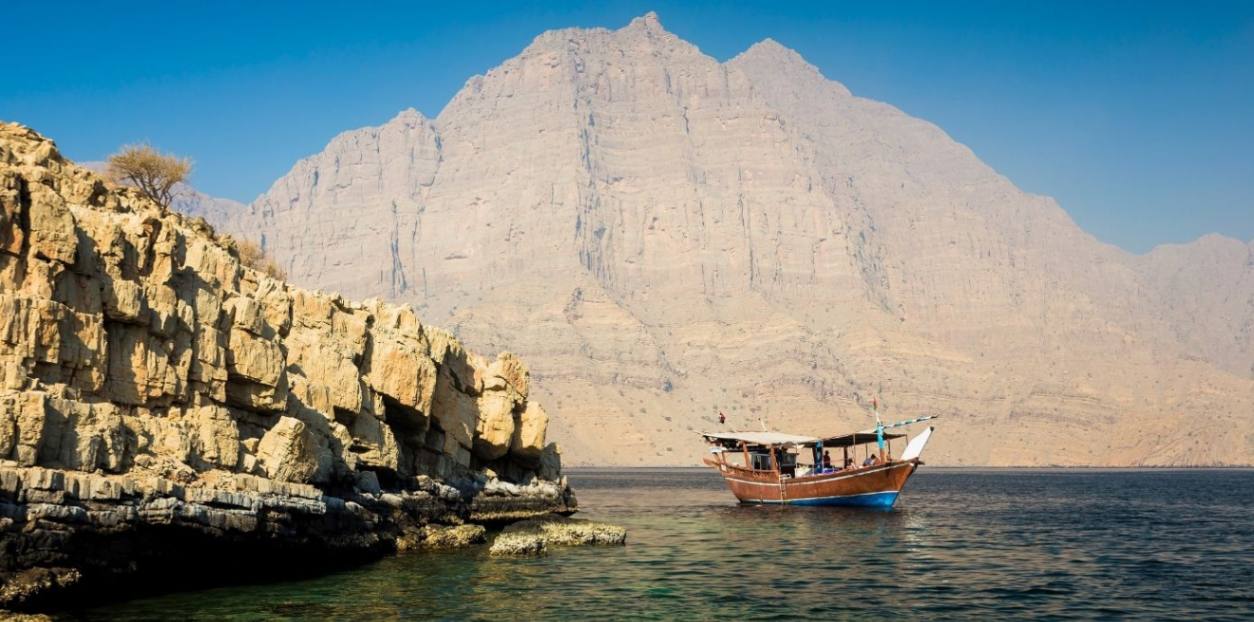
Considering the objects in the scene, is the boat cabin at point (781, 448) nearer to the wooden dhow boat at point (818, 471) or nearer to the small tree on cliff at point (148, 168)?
the wooden dhow boat at point (818, 471)

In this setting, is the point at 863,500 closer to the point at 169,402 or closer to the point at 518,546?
the point at 518,546

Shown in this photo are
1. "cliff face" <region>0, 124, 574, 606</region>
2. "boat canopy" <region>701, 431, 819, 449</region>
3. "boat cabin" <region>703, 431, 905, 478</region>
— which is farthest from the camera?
"boat canopy" <region>701, 431, 819, 449</region>

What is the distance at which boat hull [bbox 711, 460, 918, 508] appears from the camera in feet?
223

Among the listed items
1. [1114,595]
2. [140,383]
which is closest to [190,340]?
[140,383]

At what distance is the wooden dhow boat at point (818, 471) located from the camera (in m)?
68.0

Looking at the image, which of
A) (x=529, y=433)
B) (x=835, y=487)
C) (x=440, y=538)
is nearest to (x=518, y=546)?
(x=440, y=538)

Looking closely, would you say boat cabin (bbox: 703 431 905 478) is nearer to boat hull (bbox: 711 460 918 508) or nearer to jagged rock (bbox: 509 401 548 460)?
boat hull (bbox: 711 460 918 508)

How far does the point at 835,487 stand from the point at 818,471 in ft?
14.2

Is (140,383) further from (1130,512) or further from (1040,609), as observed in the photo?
(1130,512)

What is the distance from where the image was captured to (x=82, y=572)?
25.1 metres

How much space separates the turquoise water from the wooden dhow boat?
8636mm

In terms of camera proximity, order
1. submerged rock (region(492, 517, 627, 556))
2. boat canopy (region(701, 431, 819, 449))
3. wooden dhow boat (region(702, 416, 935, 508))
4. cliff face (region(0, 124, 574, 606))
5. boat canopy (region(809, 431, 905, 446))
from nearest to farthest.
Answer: cliff face (region(0, 124, 574, 606)), submerged rock (region(492, 517, 627, 556)), boat canopy (region(809, 431, 905, 446)), wooden dhow boat (region(702, 416, 935, 508)), boat canopy (region(701, 431, 819, 449))

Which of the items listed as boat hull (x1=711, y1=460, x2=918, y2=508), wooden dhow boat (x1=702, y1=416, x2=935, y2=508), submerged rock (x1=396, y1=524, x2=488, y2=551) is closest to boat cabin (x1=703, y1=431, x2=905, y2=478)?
wooden dhow boat (x1=702, y1=416, x2=935, y2=508)

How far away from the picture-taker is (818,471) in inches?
2928
